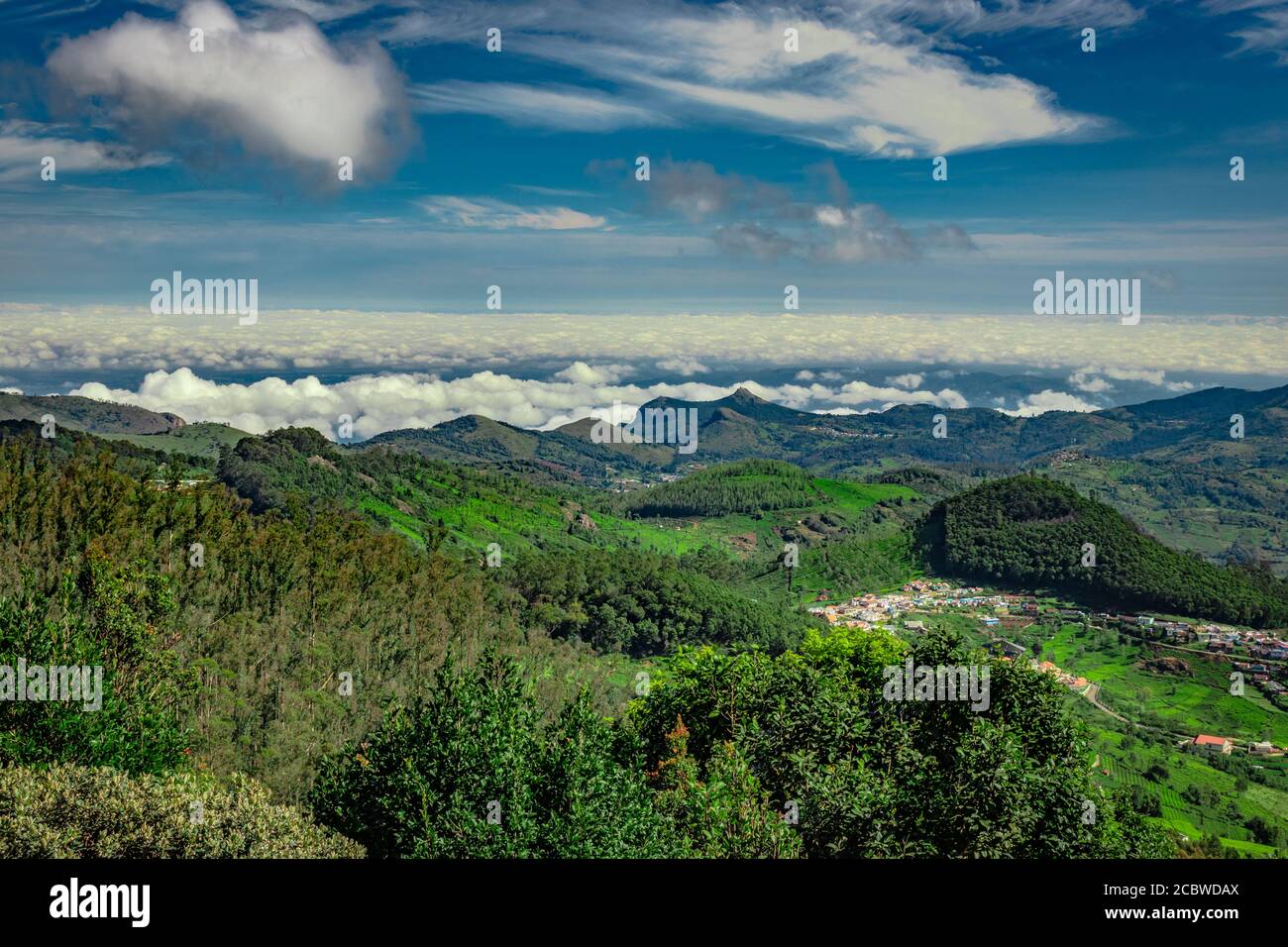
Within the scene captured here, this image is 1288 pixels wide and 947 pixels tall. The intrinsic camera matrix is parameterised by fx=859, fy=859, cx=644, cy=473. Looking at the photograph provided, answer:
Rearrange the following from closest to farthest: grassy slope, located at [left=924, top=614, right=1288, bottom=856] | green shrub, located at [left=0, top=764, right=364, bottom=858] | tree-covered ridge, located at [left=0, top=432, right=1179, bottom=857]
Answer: green shrub, located at [left=0, top=764, right=364, bottom=858] < tree-covered ridge, located at [left=0, top=432, right=1179, bottom=857] < grassy slope, located at [left=924, top=614, right=1288, bottom=856]

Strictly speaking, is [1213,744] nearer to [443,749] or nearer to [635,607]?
[635,607]

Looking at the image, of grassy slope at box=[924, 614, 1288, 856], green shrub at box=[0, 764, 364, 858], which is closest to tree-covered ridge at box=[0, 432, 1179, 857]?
green shrub at box=[0, 764, 364, 858]

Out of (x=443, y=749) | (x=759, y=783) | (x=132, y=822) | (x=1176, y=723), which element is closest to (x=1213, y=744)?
(x=1176, y=723)

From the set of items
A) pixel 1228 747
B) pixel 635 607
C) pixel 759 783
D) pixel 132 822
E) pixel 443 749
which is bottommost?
pixel 1228 747

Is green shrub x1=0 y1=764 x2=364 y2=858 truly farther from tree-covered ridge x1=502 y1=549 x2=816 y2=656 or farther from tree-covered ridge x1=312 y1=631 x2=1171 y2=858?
tree-covered ridge x1=502 y1=549 x2=816 y2=656

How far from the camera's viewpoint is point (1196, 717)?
485 ft

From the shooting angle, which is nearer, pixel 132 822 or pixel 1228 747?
pixel 132 822

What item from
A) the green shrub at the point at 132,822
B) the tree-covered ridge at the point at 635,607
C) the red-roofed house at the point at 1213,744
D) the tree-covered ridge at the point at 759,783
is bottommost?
the red-roofed house at the point at 1213,744

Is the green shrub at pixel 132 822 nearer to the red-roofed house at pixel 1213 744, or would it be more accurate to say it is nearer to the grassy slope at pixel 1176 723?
the grassy slope at pixel 1176 723

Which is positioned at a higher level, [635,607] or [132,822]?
[132,822]

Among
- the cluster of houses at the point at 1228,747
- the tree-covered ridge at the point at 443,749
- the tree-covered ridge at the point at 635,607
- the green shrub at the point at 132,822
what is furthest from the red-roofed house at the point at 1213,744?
the green shrub at the point at 132,822
